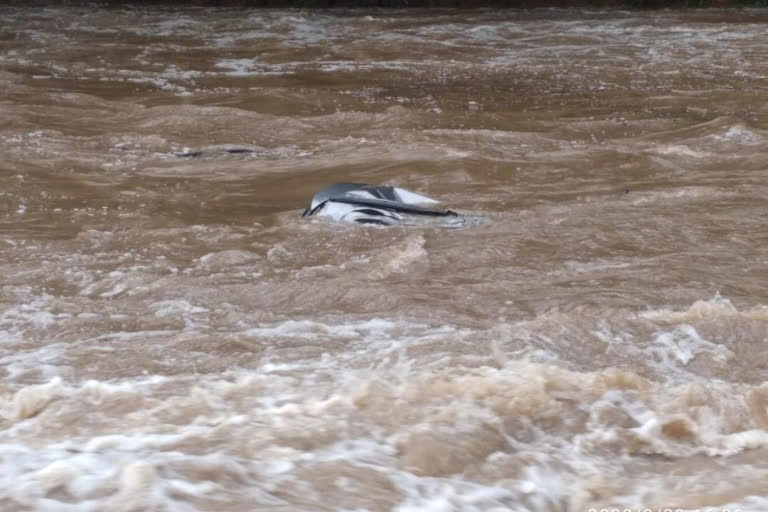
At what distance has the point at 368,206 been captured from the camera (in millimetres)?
5051

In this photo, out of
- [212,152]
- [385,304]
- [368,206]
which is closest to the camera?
[385,304]

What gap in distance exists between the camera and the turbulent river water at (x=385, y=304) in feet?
8.68

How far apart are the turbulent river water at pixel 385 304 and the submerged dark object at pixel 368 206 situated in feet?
0.31

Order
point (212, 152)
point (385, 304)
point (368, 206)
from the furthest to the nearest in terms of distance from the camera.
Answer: point (212, 152)
point (368, 206)
point (385, 304)

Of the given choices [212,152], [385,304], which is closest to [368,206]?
[385,304]

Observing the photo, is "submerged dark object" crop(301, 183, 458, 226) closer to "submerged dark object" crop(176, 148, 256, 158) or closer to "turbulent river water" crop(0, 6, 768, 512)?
"turbulent river water" crop(0, 6, 768, 512)

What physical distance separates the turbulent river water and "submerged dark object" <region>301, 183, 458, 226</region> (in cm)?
9

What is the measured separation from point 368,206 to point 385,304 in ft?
4.01

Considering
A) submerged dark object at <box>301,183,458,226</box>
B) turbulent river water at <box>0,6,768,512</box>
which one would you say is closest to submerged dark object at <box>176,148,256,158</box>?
turbulent river water at <box>0,6,768,512</box>

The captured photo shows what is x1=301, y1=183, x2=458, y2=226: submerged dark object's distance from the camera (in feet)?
16.4

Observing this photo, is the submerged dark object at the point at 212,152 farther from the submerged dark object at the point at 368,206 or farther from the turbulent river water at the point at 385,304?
the submerged dark object at the point at 368,206

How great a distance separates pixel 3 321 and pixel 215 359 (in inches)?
35.0

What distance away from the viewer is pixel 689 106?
8.11 meters

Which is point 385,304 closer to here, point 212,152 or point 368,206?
point 368,206
